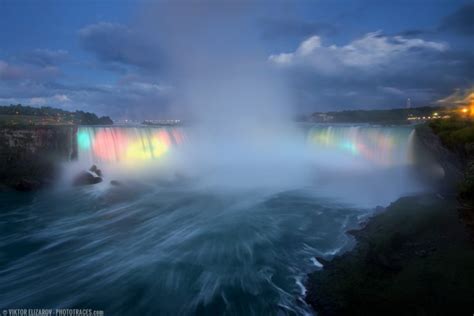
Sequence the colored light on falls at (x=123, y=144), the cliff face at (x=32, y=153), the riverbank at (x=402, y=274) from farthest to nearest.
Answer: the colored light on falls at (x=123, y=144)
the cliff face at (x=32, y=153)
the riverbank at (x=402, y=274)

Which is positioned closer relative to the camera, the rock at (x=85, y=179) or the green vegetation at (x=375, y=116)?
the rock at (x=85, y=179)

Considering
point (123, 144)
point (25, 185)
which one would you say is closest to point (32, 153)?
point (25, 185)

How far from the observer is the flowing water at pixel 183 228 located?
26.9ft

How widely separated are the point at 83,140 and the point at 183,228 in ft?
53.3

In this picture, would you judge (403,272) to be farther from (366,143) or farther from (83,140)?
(83,140)

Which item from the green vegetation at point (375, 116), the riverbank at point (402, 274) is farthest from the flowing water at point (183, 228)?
the green vegetation at point (375, 116)

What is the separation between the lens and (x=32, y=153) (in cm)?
2305

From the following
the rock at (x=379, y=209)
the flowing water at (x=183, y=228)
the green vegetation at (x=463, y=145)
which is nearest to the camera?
the flowing water at (x=183, y=228)

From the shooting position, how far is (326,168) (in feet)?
90.0

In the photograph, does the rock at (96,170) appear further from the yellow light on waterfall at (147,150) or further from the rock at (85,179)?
the yellow light on waterfall at (147,150)

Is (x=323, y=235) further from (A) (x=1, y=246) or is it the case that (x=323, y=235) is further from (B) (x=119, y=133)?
(B) (x=119, y=133)

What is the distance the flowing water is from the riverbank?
75 centimetres

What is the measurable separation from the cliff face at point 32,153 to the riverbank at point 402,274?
20.6 meters

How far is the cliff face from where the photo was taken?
71.4 feet
